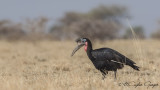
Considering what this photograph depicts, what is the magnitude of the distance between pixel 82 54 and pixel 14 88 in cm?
→ 891

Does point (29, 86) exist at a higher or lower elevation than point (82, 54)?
lower

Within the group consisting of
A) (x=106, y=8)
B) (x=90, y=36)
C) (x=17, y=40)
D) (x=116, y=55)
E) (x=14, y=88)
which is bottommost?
(x=14, y=88)

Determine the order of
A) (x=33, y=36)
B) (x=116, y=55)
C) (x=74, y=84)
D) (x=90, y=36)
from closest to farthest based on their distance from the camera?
(x=74, y=84) < (x=116, y=55) < (x=90, y=36) < (x=33, y=36)

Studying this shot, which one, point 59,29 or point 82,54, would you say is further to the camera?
point 59,29

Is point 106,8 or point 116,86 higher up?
point 106,8

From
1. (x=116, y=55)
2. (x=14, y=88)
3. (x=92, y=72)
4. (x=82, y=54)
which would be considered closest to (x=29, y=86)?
(x=14, y=88)

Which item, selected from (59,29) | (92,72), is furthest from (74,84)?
(59,29)

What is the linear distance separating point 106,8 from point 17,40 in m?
17.9

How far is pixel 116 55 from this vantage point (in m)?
9.54

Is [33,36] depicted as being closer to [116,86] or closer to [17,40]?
[17,40]

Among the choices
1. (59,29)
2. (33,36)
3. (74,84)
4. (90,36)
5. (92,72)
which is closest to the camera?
(74,84)

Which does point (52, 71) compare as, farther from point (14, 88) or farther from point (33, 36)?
point (33, 36)

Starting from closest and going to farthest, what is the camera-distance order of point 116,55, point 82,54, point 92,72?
1. point 116,55
2. point 92,72
3. point 82,54

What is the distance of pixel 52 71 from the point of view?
460 inches
